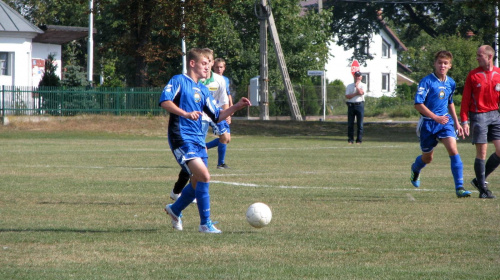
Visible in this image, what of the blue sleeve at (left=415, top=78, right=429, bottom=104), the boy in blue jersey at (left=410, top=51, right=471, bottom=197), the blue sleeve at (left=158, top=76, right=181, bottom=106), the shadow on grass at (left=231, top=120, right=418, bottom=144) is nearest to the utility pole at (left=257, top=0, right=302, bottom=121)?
the shadow on grass at (left=231, top=120, right=418, bottom=144)

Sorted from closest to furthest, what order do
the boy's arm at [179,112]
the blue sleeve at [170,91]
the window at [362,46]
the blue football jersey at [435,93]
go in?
the boy's arm at [179,112] → the blue sleeve at [170,91] → the blue football jersey at [435,93] → the window at [362,46]

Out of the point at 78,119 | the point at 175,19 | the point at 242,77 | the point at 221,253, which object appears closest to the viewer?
the point at 221,253

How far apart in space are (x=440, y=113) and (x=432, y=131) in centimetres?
26

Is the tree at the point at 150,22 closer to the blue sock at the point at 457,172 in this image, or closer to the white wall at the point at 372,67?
the blue sock at the point at 457,172

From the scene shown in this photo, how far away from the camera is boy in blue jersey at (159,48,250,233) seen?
22.7ft

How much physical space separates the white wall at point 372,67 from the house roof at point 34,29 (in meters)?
39.4

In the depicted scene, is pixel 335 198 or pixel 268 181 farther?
pixel 268 181

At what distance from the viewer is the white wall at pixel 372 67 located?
254ft

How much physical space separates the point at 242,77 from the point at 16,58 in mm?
17053

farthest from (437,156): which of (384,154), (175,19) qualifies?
(175,19)

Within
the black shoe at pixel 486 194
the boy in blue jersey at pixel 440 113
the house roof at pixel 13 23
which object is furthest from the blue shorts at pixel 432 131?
the house roof at pixel 13 23

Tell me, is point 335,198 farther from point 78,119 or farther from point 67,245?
point 78,119

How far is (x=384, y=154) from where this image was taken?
62.2 ft

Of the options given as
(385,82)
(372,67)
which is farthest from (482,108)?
(385,82)
